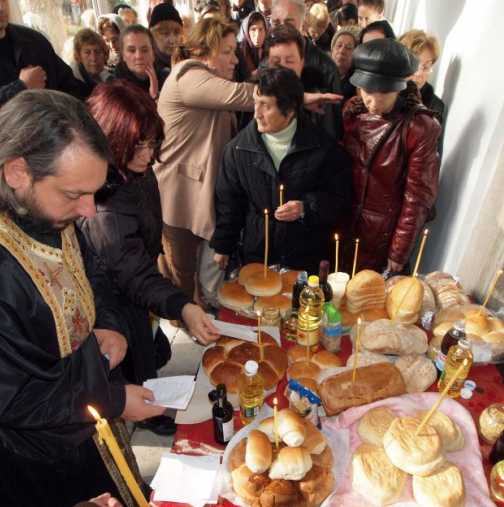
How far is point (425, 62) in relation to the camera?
3438 mm

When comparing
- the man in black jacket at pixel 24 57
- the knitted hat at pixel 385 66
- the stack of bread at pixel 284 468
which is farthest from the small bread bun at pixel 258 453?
the man in black jacket at pixel 24 57

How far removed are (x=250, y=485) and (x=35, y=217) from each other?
1.13 metres

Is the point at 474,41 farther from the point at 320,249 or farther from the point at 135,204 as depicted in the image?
the point at 135,204

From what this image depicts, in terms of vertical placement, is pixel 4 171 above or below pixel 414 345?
above

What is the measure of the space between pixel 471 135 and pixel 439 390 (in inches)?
82.9

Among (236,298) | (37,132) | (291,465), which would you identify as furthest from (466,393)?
(37,132)

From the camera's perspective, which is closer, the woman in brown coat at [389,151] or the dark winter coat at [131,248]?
the dark winter coat at [131,248]

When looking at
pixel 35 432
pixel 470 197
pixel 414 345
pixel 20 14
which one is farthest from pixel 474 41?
pixel 20 14

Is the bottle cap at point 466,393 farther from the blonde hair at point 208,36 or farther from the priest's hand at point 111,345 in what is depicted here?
the blonde hair at point 208,36

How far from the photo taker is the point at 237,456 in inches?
56.2

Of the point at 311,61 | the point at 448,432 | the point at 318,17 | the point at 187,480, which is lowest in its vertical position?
the point at 187,480

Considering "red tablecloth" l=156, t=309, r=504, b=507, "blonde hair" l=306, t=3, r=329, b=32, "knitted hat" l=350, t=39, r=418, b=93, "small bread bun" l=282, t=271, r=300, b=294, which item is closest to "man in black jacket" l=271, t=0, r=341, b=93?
"knitted hat" l=350, t=39, r=418, b=93

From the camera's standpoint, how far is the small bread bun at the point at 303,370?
1779 millimetres

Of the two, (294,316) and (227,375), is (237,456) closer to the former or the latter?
(227,375)
